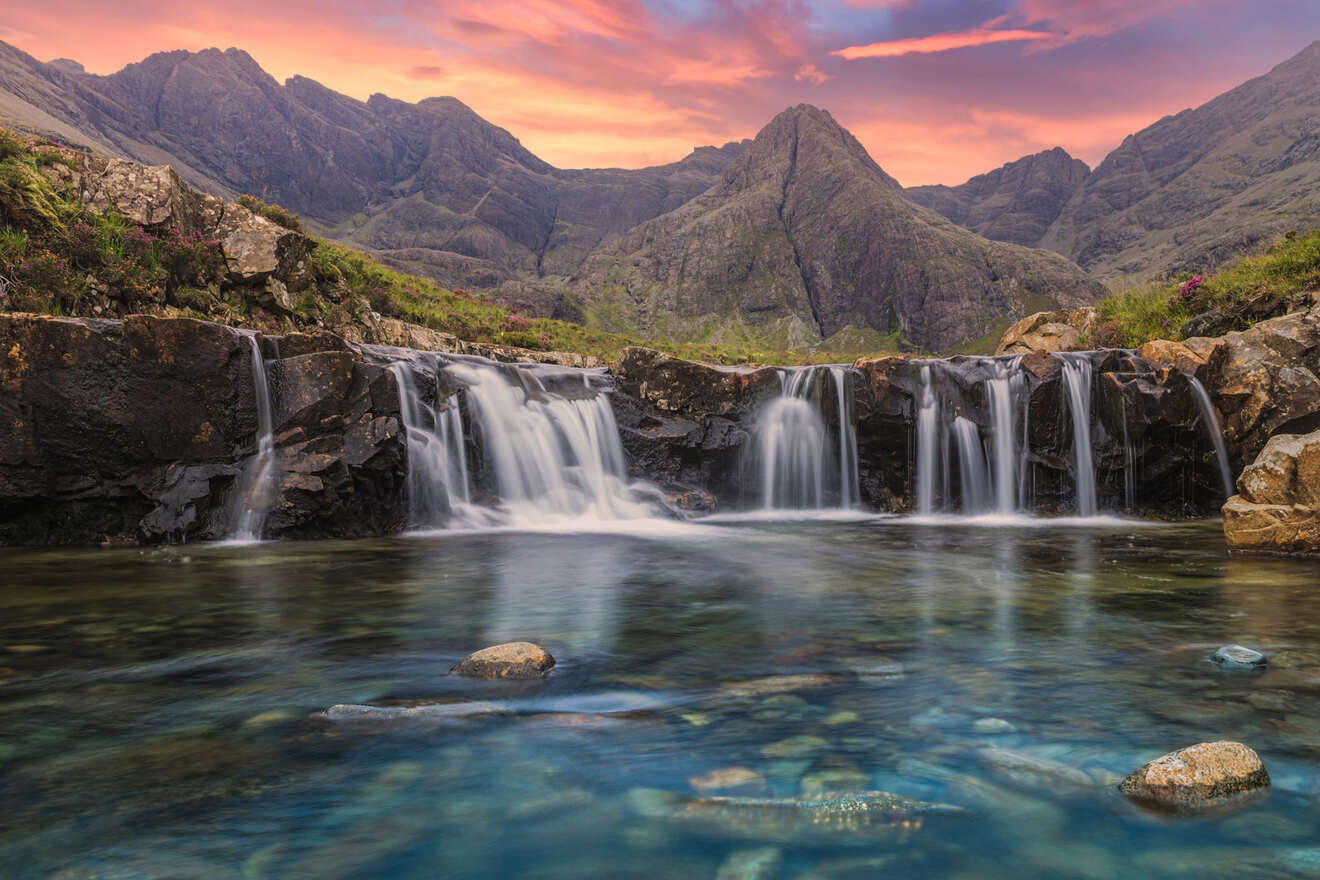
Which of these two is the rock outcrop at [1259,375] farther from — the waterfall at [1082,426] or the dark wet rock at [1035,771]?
the dark wet rock at [1035,771]

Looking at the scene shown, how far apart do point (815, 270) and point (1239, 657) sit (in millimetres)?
160915

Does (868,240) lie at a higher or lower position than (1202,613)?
higher

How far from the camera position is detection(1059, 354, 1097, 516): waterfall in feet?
60.2

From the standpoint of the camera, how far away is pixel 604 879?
289 cm

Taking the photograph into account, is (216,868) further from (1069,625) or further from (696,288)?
(696,288)

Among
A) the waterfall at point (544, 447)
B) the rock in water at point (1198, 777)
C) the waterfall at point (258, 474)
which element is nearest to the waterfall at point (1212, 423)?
the waterfall at point (544, 447)

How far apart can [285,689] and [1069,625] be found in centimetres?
707

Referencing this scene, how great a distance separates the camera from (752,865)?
2.90m

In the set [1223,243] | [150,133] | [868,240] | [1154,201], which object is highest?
[150,133]

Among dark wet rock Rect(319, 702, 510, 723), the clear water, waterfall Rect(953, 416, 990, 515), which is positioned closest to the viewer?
the clear water

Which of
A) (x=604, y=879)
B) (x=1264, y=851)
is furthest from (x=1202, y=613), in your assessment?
(x=604, y=879)

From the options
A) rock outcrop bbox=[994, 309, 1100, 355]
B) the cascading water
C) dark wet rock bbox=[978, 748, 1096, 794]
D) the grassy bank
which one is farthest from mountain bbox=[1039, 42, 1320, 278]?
→ dark wet rock bbox=[978, 748, 1096, 794]

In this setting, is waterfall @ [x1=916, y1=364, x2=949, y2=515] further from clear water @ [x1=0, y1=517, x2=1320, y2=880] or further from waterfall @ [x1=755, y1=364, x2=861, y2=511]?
clear water @ [x1=0, y1=517, x2=1320, y2=880]

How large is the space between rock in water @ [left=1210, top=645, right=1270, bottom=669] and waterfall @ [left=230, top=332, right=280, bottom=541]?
558 inches
